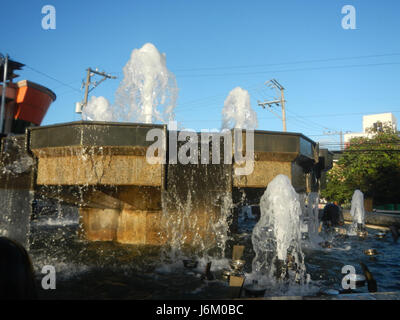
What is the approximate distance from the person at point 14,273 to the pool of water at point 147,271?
203 cm

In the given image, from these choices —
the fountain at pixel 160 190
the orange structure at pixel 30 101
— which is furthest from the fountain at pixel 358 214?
the orange structure at pixel 30 101

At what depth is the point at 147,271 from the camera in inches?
199

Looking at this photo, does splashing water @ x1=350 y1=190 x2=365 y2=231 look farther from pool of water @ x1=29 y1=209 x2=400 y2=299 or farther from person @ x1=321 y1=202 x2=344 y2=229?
pool of water @ x1=29 y1=209 x2=400 y2=299

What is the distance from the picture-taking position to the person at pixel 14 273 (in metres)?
1.83

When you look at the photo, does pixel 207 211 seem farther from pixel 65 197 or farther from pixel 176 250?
pixel 65 197

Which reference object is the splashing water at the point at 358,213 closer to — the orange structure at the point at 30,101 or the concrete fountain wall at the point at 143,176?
the concrete fountain wall at the point at 143,176

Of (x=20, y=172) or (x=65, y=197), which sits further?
(x=65, y=197)

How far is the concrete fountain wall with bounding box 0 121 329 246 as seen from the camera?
536cm

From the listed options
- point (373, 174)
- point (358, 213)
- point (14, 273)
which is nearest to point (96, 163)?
point (14, 273)

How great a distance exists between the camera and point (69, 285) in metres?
4.25

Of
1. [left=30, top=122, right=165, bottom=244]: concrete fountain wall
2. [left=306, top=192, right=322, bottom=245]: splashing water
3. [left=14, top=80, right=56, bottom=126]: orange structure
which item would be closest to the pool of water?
[left=30, top=122, right=165, bottom=244]: concrete fountain wall
